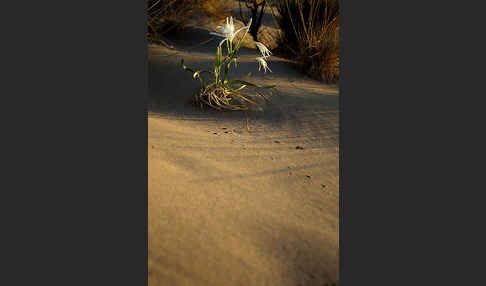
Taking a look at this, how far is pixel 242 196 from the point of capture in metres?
1.39

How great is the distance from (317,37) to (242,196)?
313cm

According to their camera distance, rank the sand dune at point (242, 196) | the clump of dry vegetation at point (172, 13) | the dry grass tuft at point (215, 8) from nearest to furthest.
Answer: the sand dune at point (242, 196), the clump of dry vegetation at point (172, 13), the dry grass tuft at point (215, 8)

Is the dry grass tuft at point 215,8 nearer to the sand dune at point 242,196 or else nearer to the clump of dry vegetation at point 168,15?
the clump of dry vegetation at point 168,15

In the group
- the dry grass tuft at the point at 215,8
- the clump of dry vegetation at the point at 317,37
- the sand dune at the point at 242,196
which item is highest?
the dry grass tuft at the point at 215,8

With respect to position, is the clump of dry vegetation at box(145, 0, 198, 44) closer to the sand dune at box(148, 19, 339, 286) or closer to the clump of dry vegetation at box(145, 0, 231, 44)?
the clump of dry vegetation at box(145, 0, 231, 44)

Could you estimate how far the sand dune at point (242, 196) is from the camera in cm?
98

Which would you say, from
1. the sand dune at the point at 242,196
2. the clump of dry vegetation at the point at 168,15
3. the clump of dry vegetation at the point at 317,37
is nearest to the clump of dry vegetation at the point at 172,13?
the clump of dry vegetation at the point at 168,15

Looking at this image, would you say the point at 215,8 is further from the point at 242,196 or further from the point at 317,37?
the point at 242,196

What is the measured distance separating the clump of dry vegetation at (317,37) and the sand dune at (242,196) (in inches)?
50.1

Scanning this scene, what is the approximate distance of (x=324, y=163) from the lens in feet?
6.30

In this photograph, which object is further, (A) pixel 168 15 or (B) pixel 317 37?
(A) pixel 168 15

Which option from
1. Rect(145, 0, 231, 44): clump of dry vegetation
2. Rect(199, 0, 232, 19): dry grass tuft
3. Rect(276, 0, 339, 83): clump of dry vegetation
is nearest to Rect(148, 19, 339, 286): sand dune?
Rect(276, 0, 339, 83): clump of dry vegetation

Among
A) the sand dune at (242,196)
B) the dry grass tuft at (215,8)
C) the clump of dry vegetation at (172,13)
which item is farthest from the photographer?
the dry grass tuft at (215,8)

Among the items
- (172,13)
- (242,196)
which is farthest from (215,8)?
(242,196)
